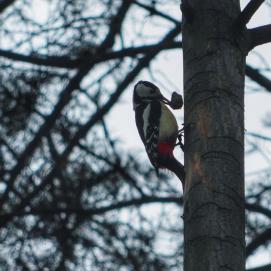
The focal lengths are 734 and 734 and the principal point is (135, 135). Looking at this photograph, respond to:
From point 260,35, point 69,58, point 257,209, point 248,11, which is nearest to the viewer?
point 248,11

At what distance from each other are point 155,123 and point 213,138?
2.48 m

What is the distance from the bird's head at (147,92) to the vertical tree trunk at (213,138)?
7.96ft

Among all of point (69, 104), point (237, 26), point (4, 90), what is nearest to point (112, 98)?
point (69, 104)

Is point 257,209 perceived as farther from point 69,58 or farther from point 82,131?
point 69,58

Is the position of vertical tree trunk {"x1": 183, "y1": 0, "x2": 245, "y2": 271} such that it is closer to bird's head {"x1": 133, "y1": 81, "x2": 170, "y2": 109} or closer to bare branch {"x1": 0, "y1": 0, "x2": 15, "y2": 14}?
bird's head {"x1": 133, "y1": 81, "x2": 170, "y2": 109}

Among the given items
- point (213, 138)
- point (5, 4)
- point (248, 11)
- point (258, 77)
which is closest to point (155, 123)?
point (258, 77)

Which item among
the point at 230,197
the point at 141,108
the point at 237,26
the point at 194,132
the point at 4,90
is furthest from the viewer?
the point at 4,90

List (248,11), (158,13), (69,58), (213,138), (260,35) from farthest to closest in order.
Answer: (69,58)
(158,13)
(260,35)
(248,11)
(213,138)

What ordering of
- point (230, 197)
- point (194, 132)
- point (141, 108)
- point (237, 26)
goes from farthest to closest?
point (141, 108) → point (237, 26) → point (194, 132) → point (230, 197)

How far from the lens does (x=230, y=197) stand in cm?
223

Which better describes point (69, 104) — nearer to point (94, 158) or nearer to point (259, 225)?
point (94, 158)

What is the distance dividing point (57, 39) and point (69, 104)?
0.64 m

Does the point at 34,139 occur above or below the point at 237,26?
above

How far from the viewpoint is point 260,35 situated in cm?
270
